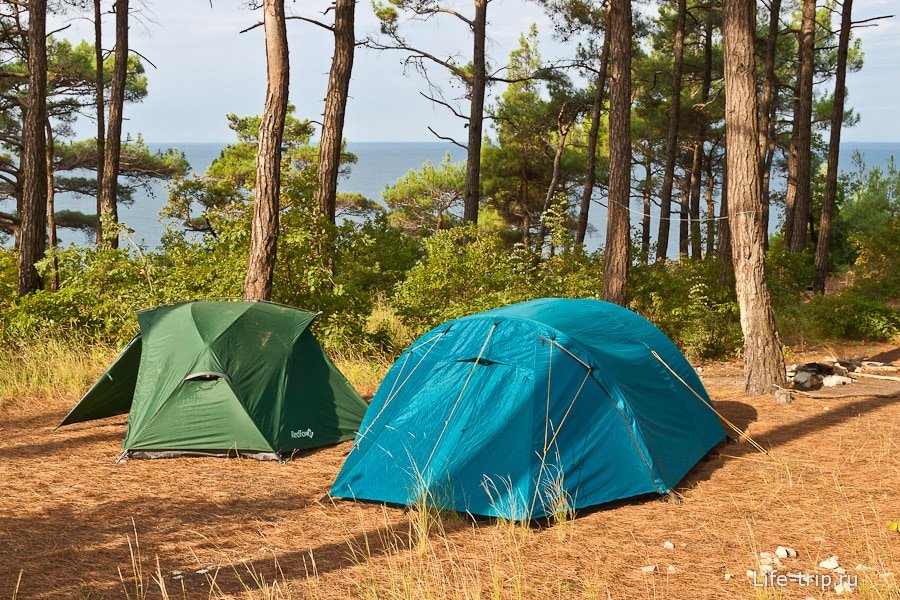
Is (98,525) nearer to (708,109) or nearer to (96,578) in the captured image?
(96,578)

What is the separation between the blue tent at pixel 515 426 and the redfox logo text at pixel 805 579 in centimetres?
138

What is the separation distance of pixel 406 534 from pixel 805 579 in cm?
235

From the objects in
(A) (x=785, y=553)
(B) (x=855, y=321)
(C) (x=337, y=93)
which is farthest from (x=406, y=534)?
(B) (x=855, y=321)

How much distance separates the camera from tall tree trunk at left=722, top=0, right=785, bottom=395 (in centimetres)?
930

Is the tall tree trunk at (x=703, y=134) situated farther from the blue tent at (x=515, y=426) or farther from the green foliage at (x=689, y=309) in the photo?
the blue tent at (x=515, y=426)

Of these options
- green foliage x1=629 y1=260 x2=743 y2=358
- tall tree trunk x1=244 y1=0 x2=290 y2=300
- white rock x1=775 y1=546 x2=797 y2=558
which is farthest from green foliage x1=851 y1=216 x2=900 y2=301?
white rock x1=775 y1=546 x2=797 y2=558

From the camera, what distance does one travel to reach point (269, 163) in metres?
9.79

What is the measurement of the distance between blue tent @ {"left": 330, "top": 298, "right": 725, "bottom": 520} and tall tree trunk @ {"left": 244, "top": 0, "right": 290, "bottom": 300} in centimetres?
371

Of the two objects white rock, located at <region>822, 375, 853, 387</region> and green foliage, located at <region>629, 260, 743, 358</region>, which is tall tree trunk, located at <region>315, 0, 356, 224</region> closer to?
green foliage, located at <region>629, 260, 743, 358</region>

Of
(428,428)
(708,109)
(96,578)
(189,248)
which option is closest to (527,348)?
(428,428)

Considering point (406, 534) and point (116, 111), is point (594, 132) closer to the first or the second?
point (116, 111)

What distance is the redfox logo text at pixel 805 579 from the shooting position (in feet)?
14.4

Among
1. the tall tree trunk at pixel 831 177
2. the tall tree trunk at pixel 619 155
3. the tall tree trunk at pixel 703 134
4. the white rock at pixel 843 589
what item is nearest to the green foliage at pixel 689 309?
the tall tree trunk at pixel 619 155

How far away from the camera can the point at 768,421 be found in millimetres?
8297
